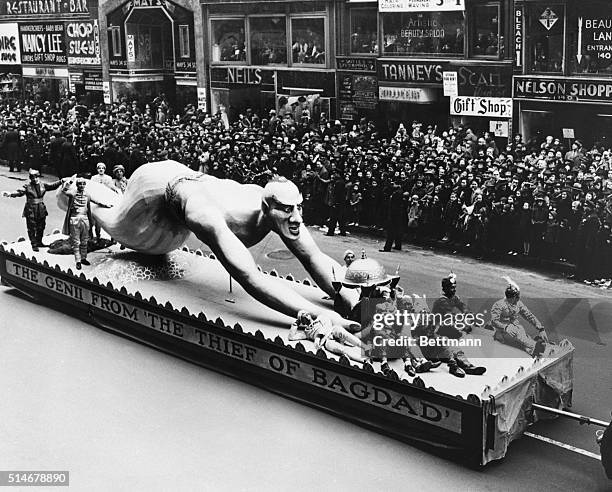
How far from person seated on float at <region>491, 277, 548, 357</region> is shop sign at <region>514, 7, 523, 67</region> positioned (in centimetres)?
1432

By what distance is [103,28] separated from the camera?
38906 millimetres

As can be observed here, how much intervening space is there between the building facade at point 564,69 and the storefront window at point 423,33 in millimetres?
2429

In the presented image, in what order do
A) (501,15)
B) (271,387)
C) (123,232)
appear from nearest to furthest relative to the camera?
(271,387) < (123,232) < (501,15)

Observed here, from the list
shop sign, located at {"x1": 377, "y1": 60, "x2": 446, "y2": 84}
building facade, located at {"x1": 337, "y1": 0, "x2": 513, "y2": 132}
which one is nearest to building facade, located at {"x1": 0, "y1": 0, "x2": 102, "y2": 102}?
building facade, located at {"x1": 337, "y1": 0, "x2": 513, "y2": 132}

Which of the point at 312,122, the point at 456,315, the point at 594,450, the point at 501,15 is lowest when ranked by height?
the point at 594,450

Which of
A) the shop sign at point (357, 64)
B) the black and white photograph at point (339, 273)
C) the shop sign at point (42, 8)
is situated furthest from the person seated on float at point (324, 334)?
the shop sign at point (42, 8)

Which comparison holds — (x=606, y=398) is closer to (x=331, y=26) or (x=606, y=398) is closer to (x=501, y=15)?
(x=501, y=15)

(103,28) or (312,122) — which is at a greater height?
(103,28)

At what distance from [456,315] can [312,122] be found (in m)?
19.8

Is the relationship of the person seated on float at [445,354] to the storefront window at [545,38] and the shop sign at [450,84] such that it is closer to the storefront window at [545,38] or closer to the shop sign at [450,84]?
the storefront window at [545,38]

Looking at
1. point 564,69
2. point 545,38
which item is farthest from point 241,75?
point 564,69

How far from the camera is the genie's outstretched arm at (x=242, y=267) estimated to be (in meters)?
12.2

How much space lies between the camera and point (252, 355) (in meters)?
12.1

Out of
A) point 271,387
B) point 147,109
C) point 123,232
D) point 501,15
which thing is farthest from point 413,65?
point 271,387
